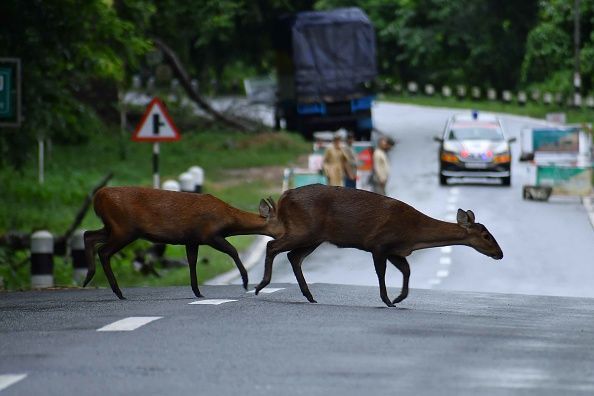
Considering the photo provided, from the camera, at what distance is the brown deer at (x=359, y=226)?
14.4m

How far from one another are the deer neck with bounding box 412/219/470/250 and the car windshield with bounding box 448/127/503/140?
32.9m

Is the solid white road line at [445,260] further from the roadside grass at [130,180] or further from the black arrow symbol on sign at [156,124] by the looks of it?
the black arrow symbol on sign at [156,124]

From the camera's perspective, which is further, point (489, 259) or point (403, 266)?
point (489, 259)

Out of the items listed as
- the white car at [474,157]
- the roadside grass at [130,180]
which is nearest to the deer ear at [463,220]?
the roadside grass at [130,180]

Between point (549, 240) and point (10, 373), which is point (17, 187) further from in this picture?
point (10, 373)

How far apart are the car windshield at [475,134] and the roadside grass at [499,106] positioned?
81.7ft

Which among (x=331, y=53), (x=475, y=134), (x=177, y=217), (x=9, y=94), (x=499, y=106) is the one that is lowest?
A: (x=499, y=106)

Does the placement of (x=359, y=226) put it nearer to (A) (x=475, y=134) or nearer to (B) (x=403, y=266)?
(B) (x=403, y=266)

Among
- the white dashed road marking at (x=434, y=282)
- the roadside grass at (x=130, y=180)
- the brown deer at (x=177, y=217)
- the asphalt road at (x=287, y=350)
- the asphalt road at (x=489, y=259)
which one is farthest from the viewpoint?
the asphalt road at (x=489, y=259)

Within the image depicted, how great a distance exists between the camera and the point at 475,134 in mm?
48156

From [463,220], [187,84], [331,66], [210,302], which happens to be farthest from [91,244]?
[331,66]

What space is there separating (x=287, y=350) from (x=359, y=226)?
4028mm

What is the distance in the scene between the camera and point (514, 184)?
48.7 meters

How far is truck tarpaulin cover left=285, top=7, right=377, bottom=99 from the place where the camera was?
5591cm
